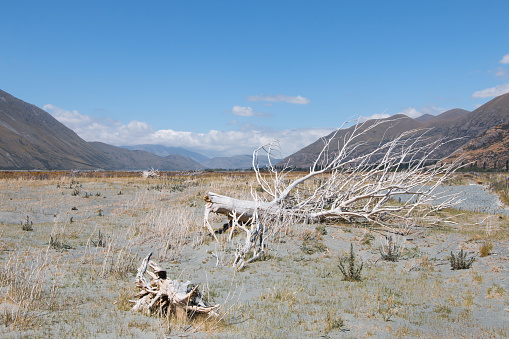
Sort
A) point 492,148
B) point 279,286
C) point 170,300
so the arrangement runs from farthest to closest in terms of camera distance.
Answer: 1. point 492,148
2. point 279,286
3. point 170,300

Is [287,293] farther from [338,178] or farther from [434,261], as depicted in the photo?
[338,178]

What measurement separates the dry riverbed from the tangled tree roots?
0.59 feet

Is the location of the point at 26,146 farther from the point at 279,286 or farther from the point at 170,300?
the point at 170,300

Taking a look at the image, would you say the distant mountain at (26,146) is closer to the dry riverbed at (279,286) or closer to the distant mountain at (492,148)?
the dry riverbed at (279,286)

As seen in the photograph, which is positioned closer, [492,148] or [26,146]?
[492,148]

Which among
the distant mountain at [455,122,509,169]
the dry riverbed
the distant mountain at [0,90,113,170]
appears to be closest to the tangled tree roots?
the dry riverbed

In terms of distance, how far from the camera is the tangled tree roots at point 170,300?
483cm

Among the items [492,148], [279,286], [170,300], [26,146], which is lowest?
[279,286]

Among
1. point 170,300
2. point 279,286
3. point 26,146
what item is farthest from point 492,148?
point 26,146

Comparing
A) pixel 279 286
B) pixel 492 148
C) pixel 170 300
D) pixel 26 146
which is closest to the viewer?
pixel 170 300

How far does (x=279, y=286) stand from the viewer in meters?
6.89

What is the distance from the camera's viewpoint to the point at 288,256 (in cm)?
962

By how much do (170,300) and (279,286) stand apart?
271 cm

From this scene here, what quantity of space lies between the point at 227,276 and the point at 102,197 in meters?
18.1
